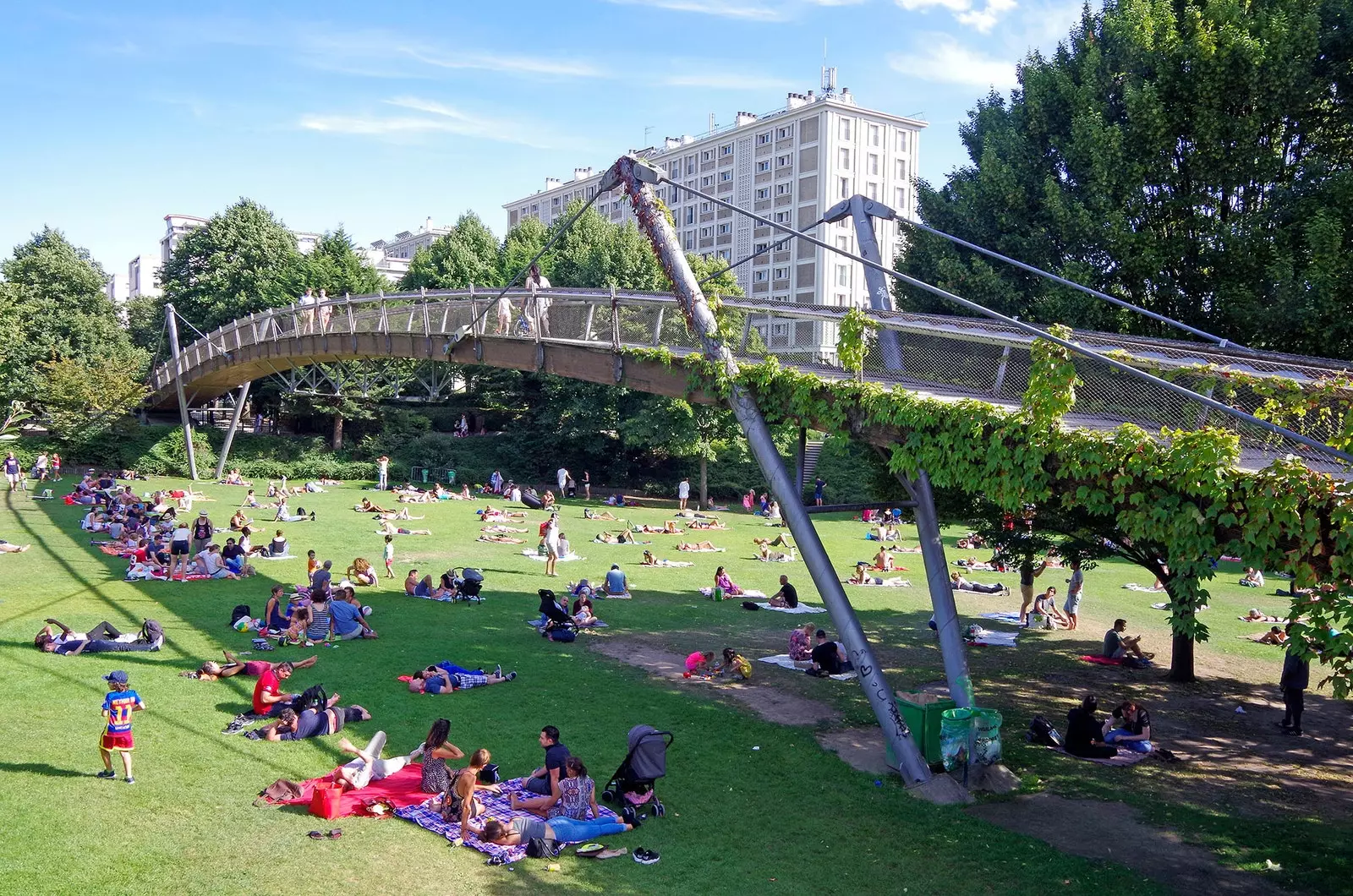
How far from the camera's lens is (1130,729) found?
47.7ft

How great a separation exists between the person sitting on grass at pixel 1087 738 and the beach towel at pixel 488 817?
22.9 ft

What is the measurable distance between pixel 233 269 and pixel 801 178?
43.9 meters

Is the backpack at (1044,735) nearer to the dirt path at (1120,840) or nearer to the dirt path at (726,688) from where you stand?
the dirt path at (1120,840)

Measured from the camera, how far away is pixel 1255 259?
1594 centimetres

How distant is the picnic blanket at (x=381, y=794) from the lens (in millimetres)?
11164

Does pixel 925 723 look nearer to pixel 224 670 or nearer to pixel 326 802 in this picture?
pixel 326 802

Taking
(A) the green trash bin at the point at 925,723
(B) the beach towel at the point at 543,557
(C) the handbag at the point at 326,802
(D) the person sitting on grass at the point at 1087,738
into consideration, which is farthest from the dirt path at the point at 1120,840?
(B) the beach towel at the point at 543,557

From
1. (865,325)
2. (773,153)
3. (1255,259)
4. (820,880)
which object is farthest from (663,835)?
(773,153)

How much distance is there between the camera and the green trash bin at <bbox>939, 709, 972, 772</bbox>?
12688 millimetres

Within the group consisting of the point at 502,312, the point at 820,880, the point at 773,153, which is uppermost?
the point at 773,153

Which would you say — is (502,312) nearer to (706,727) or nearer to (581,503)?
(706,727)

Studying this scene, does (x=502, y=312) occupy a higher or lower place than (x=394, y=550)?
higher

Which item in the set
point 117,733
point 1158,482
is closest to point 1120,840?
point 1158,482

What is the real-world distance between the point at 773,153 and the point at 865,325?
7550 cm
